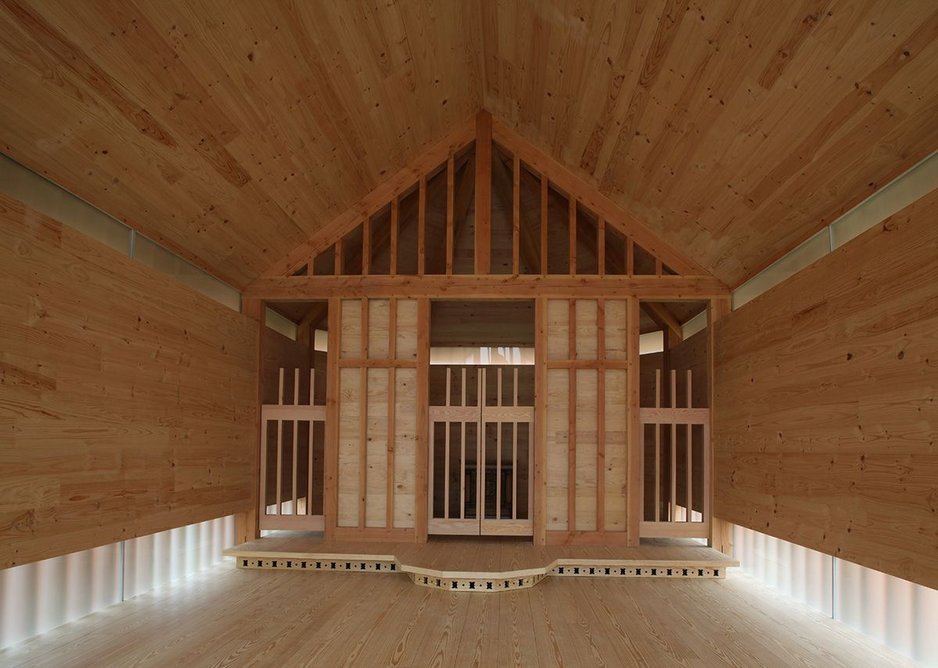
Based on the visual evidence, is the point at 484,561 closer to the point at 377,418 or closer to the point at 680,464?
the point at 377,418

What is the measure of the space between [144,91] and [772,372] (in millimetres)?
4475

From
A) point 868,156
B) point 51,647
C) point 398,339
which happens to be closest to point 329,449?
point 398,339

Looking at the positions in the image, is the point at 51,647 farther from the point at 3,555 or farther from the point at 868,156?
the point at 868,156

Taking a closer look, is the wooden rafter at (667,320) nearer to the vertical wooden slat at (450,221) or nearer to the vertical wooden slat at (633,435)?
the vertical wooden slat at (633,435)

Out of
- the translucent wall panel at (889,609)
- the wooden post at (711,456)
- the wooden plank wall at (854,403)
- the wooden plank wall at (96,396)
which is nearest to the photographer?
the wooden plank wall at (854,403)

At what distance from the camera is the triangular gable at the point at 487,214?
6.80 m

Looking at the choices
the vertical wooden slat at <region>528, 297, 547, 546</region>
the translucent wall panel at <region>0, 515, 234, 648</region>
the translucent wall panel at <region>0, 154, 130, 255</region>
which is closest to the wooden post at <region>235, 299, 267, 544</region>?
the translucent wall panel at <region>0, 515, 234, 648</region>

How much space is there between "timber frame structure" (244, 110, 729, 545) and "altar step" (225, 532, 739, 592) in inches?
14.5

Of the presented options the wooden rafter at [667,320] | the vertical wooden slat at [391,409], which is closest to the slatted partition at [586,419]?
the vertical wooden slat at [391,409]

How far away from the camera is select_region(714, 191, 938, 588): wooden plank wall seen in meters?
3.23

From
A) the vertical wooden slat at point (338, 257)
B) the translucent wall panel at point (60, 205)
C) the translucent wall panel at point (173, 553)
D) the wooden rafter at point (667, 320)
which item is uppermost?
the vertical wooden slat at point (338, 257)

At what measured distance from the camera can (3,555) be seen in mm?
3361

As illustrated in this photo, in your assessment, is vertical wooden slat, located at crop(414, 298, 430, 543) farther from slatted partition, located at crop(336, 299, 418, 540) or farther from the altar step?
the altar step

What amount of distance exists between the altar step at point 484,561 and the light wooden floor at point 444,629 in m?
0.16
